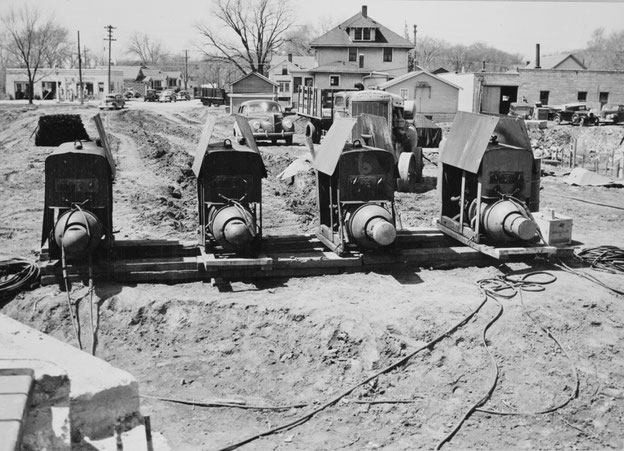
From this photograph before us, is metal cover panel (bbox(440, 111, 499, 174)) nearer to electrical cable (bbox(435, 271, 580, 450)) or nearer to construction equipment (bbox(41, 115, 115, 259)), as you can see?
electrical cable (bbox(435, 271, 580, 450))

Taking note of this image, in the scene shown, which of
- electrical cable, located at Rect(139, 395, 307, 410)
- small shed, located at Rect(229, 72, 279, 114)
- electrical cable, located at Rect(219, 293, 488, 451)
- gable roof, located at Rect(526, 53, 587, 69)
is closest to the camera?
electrical cable, located at Rect(219, 293, 488, 451)

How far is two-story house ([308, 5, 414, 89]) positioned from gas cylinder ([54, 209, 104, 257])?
49.9 metres

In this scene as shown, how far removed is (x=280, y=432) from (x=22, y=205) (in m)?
11.7

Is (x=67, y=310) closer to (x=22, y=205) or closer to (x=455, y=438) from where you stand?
(x=455, y=438)

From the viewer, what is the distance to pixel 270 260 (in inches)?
379

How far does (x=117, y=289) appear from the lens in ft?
30.5

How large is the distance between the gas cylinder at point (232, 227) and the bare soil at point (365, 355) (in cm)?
66

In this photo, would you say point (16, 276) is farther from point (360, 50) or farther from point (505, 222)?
point (360, 50)

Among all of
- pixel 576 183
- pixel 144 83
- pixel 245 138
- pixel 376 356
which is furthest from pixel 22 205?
pixel 144 83

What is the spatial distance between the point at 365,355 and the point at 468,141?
15.4ft

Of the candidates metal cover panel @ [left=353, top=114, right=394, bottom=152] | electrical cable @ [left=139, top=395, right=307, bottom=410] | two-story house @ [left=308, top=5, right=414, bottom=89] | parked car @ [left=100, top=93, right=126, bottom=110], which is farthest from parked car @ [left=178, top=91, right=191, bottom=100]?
electrical cable @ [left=139, top=395, right=307, bottom=410]

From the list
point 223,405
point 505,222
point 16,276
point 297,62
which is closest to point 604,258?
point 505,222

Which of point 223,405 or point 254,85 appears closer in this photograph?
point 223,405

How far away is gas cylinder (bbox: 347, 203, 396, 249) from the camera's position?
9.70 metres
